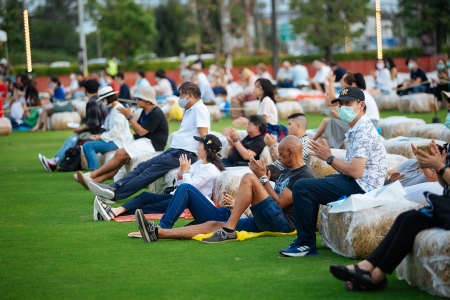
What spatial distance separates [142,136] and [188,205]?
13.6 feet

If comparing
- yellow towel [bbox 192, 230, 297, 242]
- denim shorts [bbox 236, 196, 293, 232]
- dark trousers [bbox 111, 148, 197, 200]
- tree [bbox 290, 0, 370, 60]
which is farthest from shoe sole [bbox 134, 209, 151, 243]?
tree [bbox 290, 0, 370, 60]

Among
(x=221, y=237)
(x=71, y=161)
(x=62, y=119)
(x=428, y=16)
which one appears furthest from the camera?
(x=428, y=16)

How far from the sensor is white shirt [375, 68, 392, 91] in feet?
87.4

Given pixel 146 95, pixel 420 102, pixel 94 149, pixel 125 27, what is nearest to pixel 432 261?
pixel 146 95

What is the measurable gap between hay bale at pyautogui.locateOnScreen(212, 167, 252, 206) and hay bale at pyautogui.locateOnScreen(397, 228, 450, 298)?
12.9 feet

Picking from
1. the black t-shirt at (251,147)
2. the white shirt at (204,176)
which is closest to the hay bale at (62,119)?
the black t-shirt at (251,147)

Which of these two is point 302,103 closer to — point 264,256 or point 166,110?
point 166,110

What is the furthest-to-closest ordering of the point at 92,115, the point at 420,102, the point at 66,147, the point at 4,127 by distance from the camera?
1. the point at 4,127
2. the point at 420,102
3. the point at 66,147
4. the point at 92,115

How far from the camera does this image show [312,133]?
15180 mm

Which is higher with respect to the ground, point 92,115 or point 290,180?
point 92,115

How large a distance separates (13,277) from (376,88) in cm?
2155

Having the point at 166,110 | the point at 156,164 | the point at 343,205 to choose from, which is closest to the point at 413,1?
the point at 166,110

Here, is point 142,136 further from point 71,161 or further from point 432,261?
point 432,261

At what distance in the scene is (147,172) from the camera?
38.3 feet
